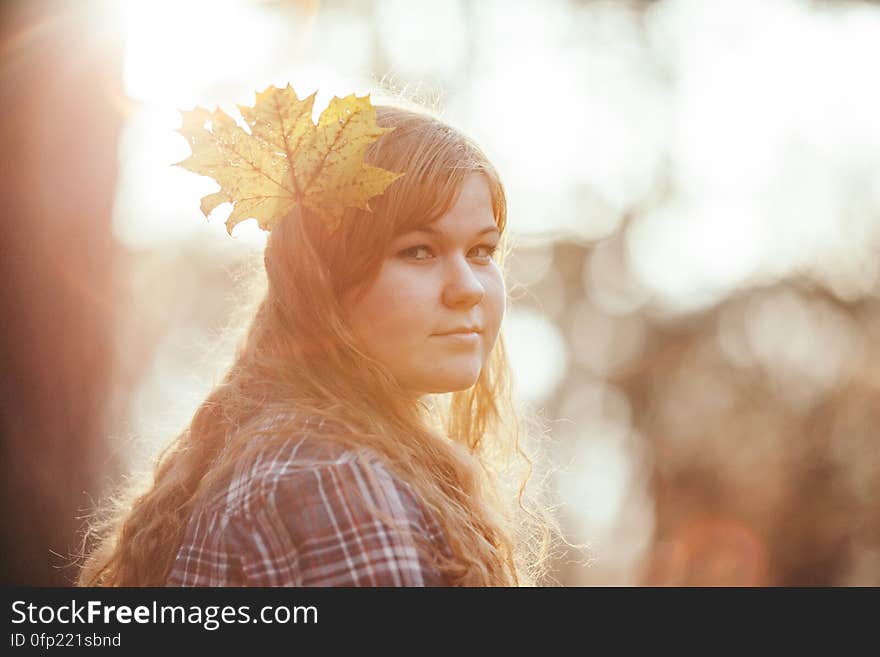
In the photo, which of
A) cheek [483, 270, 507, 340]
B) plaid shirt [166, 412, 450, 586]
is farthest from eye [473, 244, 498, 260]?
plaid shirt [166, 412, 450, 586]

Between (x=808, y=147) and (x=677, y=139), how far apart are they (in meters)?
1.85

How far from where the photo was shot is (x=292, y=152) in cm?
235

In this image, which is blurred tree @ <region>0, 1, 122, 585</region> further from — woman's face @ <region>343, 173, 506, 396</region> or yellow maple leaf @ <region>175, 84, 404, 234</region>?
woman's face @ <region>343, 173, 506, 396</region>

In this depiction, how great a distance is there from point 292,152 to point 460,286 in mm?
561

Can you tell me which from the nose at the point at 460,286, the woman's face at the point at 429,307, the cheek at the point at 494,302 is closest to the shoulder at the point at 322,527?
the woman's face at the point at 429,307

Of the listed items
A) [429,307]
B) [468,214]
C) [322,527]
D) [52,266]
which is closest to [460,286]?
[429,307]

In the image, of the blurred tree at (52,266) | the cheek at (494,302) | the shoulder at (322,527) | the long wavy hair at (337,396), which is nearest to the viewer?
the shoulder at (322,527)

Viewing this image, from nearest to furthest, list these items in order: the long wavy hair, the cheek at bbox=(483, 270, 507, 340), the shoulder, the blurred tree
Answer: the shoulder, the long wavy hair, the cheek at bbox=(483, 270, 507, 340), the blurred tree

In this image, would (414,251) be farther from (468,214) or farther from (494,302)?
(494,302)

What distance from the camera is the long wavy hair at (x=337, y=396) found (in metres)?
2.09

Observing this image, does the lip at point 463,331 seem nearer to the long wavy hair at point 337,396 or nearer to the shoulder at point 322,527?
the long wavy hair at point 337,396

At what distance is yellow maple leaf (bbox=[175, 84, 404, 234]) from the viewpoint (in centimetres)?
230

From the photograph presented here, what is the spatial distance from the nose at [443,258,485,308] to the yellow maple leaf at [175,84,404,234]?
0.28 metres

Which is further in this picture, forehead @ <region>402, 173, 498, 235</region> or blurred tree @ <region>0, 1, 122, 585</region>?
blurred tree @ <region>0, 1, 122, 585</region>
